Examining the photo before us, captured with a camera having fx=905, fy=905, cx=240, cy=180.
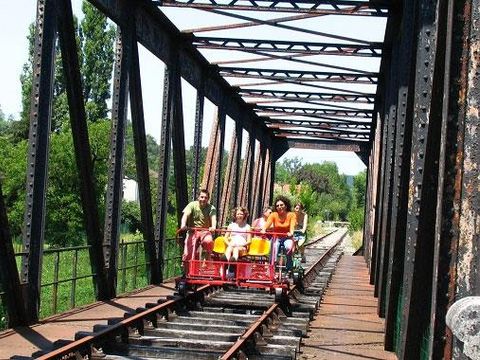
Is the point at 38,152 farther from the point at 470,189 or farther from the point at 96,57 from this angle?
the point at 96,57

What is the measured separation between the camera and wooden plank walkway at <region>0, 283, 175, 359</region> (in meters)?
8.22

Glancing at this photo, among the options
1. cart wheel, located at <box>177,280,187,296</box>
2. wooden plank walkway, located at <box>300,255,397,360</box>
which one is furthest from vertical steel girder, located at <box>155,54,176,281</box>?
cart wheel, located at <box>177,280,187,296</box>

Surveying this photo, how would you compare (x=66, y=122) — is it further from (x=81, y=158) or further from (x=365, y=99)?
(x=81, y=158)

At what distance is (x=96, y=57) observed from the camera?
198 ft

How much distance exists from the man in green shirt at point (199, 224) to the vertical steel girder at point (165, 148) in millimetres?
3988

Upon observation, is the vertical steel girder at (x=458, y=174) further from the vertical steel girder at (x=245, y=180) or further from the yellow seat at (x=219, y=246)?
the vertical steel girder at (x=245, y=180)

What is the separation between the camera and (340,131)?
37.5m

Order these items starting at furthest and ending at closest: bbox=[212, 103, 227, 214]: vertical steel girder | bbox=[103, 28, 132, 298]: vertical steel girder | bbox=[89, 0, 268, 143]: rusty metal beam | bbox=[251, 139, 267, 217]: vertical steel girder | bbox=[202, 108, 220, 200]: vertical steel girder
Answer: bbox=[251, 139, 267, 217]: vertical steel girder → bbox=[212, 103, 227, 214]: vertical steel girder → bbox=[202, 108, 220, 200]: vertical steel girder → bbox=[89, 0, 268, 143]: rusty metal beam → bbox=[103, 28, 132, 298]: vertical steel girder

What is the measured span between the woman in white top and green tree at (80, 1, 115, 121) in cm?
4685

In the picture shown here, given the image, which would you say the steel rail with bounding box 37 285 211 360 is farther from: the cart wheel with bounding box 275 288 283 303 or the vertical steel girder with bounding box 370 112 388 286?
the vertical steel girder with bounding box 370 112 388 286

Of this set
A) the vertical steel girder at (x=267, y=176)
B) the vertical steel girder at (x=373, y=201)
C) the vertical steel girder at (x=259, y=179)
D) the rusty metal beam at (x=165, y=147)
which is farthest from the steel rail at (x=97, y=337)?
the vertical steel girder at (x=267, y=176)

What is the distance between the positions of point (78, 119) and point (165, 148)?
5748mm

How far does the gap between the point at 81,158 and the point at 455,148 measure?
28.1 ft

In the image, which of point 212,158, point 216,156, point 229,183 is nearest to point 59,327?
point 212,158
